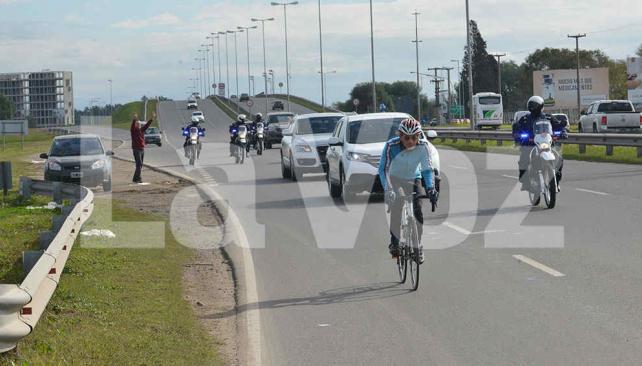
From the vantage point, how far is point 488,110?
80.9 meters

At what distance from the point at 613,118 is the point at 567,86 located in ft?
204

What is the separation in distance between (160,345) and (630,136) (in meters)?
25.8

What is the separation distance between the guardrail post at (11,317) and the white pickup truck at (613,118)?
44390 millimetres

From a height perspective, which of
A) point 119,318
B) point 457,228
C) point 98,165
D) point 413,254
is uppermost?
point 98,165

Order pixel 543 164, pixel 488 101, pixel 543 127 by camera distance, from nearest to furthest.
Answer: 1. pixel 543 164
2. pixel 543 127
3. pixel 488 101

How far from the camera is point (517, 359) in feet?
24.7

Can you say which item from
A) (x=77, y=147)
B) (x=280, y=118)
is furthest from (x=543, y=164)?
(x=280, y=118)

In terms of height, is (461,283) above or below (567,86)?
below

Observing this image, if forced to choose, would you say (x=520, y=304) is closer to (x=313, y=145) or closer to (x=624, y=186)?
(x=624, y=186)

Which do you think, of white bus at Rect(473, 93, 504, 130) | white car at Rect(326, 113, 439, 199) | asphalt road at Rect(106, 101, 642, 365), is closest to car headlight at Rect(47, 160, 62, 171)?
white car at Rect(326, 113, 439, 199)

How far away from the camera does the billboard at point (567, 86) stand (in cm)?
10888

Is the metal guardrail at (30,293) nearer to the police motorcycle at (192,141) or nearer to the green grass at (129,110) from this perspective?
the police motorcycle at (192,141)

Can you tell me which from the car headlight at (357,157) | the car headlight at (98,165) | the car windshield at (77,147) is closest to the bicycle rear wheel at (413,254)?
the car headlight at (357,157)

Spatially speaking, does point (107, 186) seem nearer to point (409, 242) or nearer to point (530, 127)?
point (530, 127)
